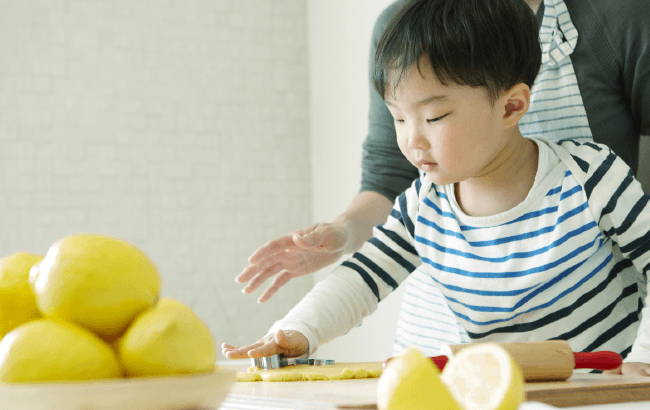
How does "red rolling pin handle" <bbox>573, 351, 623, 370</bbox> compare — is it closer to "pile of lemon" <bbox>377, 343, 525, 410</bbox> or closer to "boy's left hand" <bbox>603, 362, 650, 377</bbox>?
"boy's left hand" <bbox>603, 362, 650, 377</bbox>

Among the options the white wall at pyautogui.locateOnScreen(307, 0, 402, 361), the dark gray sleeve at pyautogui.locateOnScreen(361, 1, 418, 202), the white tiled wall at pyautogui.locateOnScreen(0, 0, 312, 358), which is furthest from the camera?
the white tiled wall at pyautogui.locateOnScreen(0, 0, 312, 358)

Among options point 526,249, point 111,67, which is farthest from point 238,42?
point 526,249

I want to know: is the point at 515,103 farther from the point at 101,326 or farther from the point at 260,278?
the point at 101,326

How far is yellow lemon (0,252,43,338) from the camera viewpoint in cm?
39

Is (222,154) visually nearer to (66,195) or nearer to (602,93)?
(66,195)

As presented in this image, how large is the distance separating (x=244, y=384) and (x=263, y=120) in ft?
8.31

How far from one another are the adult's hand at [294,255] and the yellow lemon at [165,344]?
2.25ft

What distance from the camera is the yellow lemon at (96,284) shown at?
33cm

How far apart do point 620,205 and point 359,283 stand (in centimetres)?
41

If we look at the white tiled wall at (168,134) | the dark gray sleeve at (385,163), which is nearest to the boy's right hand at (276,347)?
the dark gray sleeve at (385,163)

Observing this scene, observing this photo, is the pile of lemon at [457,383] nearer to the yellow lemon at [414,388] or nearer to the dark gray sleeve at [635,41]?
the yellow lemon at [414,388]

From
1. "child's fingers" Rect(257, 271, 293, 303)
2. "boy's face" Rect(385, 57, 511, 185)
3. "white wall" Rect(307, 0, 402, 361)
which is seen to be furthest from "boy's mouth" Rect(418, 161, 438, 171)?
"white wall" Rect(307, 0, 402, 361)

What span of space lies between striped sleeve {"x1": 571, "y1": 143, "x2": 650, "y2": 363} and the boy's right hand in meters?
0.46

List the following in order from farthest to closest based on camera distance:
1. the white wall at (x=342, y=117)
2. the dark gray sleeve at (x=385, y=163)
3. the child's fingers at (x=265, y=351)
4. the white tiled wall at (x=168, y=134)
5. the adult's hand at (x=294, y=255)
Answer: the white tiled wall at (x=168, y=134) → the white wall at (x=342, y=117) → the dark gray sleeve at (x=385, y=163) → the adult's hand at (x=294, y=255) → the child's fingers at (x=265, y=351)
